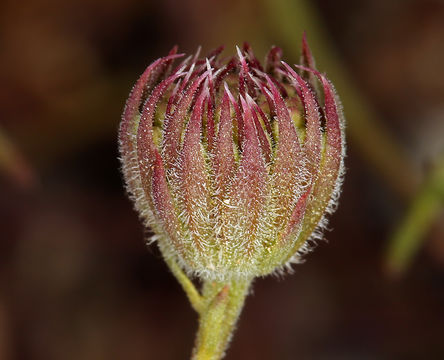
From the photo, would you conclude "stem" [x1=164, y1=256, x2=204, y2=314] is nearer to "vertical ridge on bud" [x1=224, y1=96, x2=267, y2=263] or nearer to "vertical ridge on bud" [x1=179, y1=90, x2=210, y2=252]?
"vertical ridge on bud" [x1=179, y1=90, x2=210, y2=252]

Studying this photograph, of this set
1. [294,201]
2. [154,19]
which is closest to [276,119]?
[294,201]

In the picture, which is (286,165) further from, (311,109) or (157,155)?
(157,155)

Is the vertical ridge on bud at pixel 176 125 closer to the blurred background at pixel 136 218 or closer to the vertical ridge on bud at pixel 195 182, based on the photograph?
the vertical ridge on bud at pixel 195 182

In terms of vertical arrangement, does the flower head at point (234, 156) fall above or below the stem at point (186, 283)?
above
